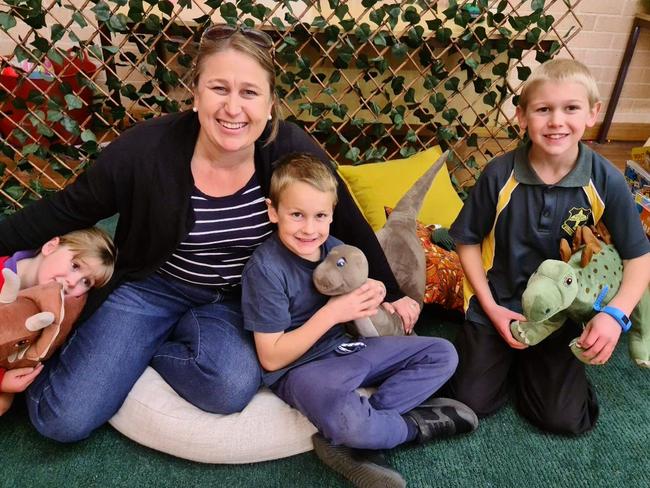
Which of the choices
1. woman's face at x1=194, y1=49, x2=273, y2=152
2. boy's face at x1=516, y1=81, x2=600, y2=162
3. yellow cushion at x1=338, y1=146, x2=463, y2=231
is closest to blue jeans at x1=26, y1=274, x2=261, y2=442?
woman's face at x1=194, y1=49, x2=273, y2=152

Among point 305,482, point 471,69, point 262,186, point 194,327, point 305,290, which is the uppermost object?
point 471,69

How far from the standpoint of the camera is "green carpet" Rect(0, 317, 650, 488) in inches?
40.3

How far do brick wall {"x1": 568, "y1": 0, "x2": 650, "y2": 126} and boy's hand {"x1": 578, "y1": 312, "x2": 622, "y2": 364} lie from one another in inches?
79.7

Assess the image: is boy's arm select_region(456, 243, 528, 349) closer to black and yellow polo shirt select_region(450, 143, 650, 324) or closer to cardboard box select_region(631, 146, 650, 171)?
black and yellow polo shirt select_region(450, 143, 650, 324)

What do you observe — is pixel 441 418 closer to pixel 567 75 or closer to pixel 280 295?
pixel 280 295

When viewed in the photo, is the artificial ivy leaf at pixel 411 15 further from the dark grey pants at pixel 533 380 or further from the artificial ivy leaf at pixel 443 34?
the dark grey pants at pixel 533 380

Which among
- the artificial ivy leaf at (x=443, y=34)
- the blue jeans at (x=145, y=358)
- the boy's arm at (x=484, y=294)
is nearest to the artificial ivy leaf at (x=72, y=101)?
the blue jeans at (x=145, y=358)

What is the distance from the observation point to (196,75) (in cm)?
103

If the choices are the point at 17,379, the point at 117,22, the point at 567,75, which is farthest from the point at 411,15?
the point at 17,379

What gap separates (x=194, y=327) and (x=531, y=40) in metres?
1.46

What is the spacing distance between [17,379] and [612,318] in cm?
117

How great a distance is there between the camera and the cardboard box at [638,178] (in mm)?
1725

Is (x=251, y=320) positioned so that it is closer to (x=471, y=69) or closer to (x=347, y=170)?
(x=347, y=170)

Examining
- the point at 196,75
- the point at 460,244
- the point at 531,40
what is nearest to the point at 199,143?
the point at 196,75
